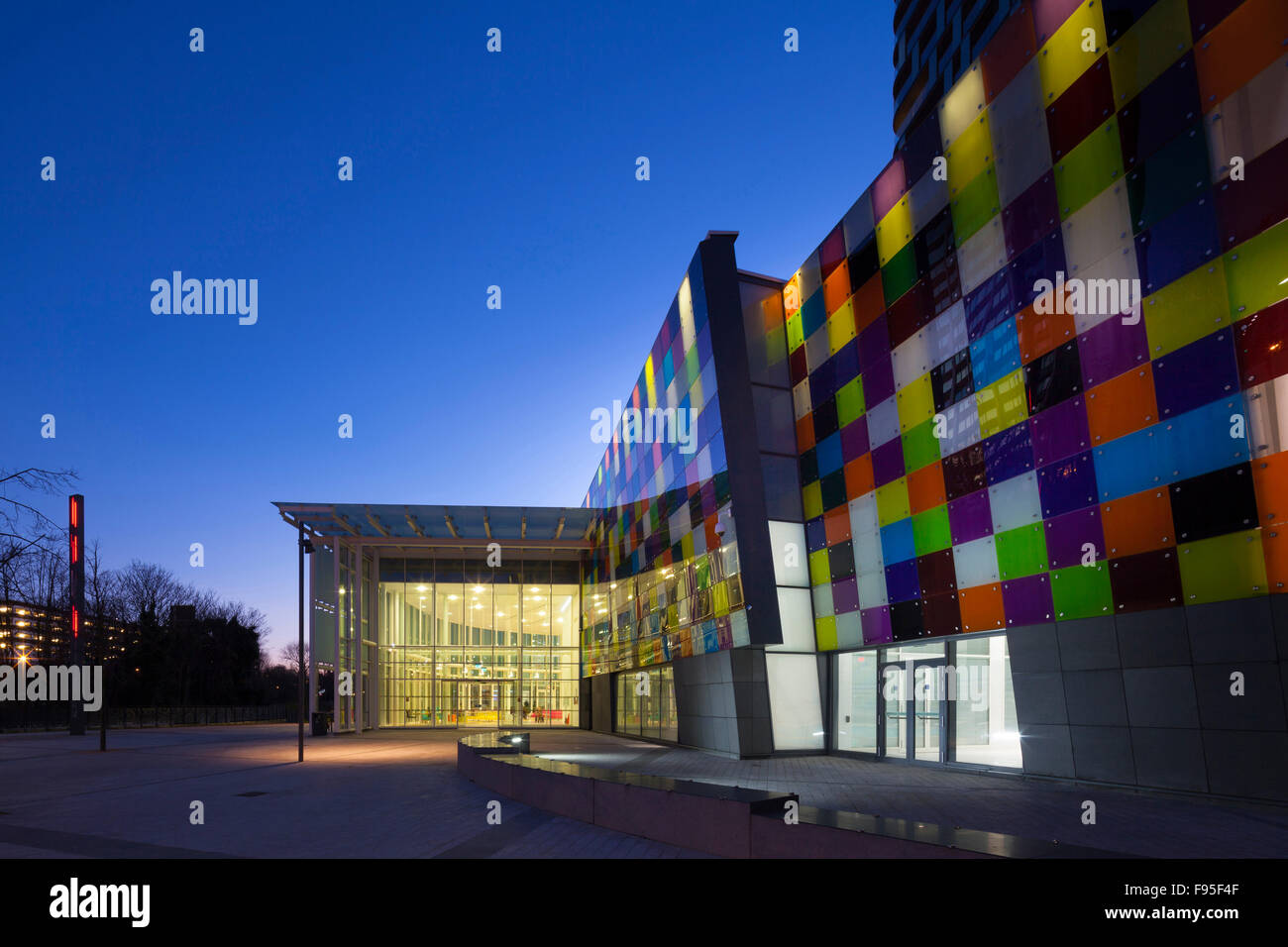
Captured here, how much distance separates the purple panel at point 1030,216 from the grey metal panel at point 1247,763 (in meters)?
8.66

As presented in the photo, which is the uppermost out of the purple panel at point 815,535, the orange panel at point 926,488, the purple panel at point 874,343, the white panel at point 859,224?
the white panel at point 859,224

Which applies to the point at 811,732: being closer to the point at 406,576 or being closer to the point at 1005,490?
the point at 1005,490

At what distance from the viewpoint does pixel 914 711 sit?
1962cm

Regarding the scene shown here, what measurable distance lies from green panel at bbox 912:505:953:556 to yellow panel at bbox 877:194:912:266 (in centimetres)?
616

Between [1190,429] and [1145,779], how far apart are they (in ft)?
17.5

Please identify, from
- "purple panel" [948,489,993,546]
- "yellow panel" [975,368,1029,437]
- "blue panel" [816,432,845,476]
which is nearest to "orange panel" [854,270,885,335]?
"blue panel" [816,432,845,476]

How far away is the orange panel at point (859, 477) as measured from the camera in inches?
821

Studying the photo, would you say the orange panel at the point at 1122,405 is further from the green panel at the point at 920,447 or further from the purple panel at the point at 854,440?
the purple panel at the point at 854,440

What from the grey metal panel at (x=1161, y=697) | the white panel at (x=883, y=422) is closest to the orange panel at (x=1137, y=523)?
the grey metal panel at (x=1161, y=697)

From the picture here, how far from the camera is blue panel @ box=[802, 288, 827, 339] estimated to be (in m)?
23.1

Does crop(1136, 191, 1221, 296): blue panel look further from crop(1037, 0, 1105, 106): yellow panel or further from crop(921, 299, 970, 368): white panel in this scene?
crop(921, 299, 970, 368): white panel

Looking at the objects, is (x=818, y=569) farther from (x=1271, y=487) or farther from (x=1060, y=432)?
(x=1271, y=487)

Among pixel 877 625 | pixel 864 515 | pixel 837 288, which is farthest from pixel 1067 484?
pixel 837 288
